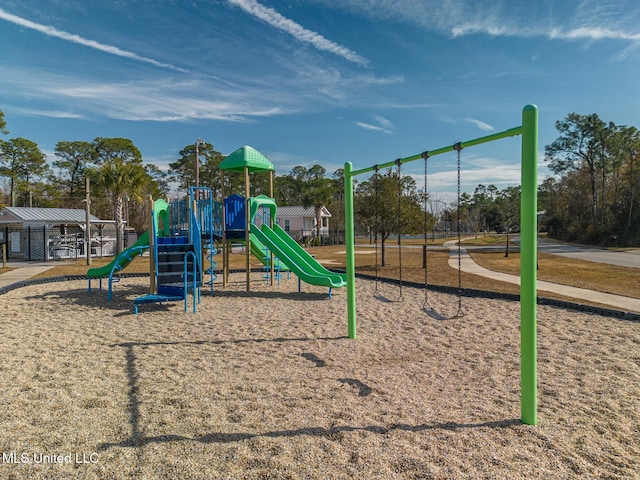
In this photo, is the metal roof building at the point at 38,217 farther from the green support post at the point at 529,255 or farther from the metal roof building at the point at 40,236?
the green support post at the point at 529,255

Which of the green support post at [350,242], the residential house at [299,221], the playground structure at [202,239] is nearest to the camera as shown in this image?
the green support post at [350,242]

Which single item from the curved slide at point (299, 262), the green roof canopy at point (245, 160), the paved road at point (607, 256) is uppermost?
the green roof canopy at point (245, 160)

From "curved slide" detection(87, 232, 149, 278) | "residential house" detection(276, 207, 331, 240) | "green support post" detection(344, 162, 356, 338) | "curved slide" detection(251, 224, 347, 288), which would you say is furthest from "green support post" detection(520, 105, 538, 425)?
"residential house" detection(276, 207, 331, 240)

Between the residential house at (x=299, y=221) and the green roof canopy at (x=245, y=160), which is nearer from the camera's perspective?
the green roof canopy at (x=245, y=160)

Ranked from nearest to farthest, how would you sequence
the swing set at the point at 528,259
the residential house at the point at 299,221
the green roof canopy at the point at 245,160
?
the swing set at the point at 528,259, the green roof canopy at the point at 245,160, the residential house at the point at 299,221

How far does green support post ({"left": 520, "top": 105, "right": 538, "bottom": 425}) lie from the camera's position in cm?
345

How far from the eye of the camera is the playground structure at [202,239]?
9.27 meters

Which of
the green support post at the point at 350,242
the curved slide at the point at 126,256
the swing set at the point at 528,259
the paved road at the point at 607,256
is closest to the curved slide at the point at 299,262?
the curved slide at the point at 126,256

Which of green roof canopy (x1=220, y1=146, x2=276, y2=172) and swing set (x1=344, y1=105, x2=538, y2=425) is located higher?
green roof canopy (x1=220, y1=146, x2=276, y2=172)

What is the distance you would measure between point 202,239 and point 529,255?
8.81 meters

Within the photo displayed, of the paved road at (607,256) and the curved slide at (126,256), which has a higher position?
the curved slide at (126,256)

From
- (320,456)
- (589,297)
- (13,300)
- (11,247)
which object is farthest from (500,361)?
(11,247)

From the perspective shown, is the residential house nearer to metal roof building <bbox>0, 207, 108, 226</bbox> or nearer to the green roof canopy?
metal roof building <bbox>0, 207, 108, 226</bbox>

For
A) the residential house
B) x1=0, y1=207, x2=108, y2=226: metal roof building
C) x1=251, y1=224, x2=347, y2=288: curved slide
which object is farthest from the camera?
the residential house
